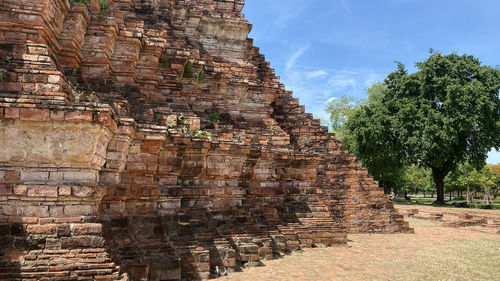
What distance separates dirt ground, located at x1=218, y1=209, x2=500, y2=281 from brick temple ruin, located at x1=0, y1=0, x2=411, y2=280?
2.03 ft

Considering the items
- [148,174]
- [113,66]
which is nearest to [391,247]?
[148,174]

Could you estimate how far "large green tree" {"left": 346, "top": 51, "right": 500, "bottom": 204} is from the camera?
2912 cm

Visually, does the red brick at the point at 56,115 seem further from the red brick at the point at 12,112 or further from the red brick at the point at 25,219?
the red brick at the point at 25,219

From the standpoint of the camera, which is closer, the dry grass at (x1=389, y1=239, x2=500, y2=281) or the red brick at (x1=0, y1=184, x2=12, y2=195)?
the red brick at (x1=0, y1=184, x2=12, y2=195)

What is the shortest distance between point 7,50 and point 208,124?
529 cm

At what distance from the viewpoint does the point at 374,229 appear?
1521cm

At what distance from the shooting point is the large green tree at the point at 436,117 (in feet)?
95.6

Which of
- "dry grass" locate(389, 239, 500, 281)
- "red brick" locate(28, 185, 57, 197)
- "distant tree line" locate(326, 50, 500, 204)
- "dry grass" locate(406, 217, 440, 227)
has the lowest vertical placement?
"dry grass" locate(406, 217, 440, 227)

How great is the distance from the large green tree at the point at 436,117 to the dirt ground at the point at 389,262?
701 inches

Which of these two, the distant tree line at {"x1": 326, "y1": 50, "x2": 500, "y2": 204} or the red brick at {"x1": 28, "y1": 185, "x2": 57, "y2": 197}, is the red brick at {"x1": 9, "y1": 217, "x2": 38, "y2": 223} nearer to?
the red brick at {"x1": 28, "y1": 185, "x2": 57, "y2": 197}

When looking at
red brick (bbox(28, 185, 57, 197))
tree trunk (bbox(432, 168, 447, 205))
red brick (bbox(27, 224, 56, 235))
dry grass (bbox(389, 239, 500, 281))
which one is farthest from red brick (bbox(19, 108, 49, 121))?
tree trunk (bbox(432, 168, 447, 205))

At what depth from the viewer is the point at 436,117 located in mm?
29828

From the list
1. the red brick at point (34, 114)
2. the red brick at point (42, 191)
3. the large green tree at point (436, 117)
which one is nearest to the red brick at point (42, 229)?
the red brick at point (42, 191)

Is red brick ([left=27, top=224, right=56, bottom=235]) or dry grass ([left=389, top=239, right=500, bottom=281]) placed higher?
red brick ([left=27, top=224, right=56, bottom=235])
